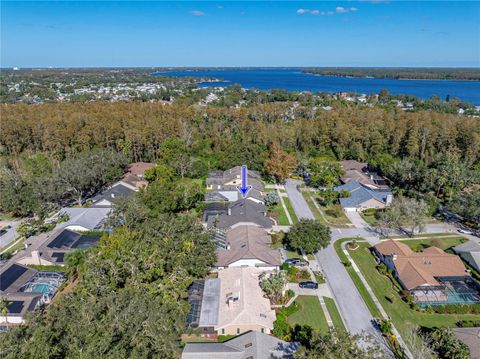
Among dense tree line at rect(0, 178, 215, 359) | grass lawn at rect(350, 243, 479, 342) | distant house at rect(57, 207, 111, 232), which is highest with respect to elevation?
dense tree line at rect(0, 178, 215, 359)

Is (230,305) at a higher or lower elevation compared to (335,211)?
higher

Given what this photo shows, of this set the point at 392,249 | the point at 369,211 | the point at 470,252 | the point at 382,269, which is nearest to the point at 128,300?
the point at 382,269

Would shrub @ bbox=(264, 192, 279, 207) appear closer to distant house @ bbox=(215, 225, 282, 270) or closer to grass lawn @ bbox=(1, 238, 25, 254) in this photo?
distant house @ bbox=(215, 225, 282, 270)

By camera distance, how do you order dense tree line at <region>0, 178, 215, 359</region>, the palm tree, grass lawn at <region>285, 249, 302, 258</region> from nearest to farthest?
dense tree line at <region>0, 178, 215, 359</region> < the palm tree < grass lawn at <region>285, 249, 302, 258</region>

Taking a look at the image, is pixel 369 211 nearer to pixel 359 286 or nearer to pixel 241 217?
pixel 359 286

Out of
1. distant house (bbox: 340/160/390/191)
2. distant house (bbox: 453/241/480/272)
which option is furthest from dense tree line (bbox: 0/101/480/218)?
distant house (bbox: 453/241/480/272)

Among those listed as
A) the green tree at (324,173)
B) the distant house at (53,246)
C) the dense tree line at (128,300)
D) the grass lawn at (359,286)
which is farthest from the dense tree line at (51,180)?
the grass lawn at (359,286)
